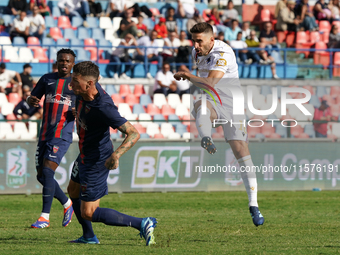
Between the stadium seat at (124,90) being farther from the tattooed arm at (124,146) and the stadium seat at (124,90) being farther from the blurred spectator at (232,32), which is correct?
the tattooed arm at (124,146)

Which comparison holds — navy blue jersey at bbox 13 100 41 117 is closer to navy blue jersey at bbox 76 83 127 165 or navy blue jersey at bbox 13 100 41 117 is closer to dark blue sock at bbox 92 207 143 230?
navy blue jersey at bbox 76 83 127 165

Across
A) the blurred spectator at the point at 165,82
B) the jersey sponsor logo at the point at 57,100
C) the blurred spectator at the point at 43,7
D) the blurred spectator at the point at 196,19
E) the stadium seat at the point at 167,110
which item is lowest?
the stadium seat at the point at 167,110

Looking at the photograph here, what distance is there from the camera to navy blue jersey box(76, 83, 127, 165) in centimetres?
566

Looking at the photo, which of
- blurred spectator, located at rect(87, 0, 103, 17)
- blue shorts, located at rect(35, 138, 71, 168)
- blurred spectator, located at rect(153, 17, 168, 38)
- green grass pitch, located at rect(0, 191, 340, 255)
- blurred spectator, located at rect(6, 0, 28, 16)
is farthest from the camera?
blurred spectator, located at rect(87, 0, 103, 17)

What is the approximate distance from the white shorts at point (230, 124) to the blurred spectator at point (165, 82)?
9.43 metres

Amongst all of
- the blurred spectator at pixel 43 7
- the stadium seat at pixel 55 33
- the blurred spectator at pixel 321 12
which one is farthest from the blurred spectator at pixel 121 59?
the blurred spectator at pixel 321 12

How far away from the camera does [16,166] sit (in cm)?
1224

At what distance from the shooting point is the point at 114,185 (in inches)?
501

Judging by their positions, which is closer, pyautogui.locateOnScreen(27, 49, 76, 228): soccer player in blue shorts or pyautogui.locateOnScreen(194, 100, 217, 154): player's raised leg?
pyautogui.locateOnScreen(194, 100, 217, 154): player's raised leg

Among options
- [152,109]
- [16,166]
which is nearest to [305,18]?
[152,109]

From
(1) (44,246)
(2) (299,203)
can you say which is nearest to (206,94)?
(1) (44,246)

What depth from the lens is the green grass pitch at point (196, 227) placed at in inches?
235

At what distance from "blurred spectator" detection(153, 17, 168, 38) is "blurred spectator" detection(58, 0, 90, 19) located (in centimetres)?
230

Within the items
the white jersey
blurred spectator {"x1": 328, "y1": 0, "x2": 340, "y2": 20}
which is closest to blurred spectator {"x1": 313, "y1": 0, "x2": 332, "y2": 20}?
blurred spectator {"x1": 328, "y1": 0, "x2": 340, "y2": 20}
